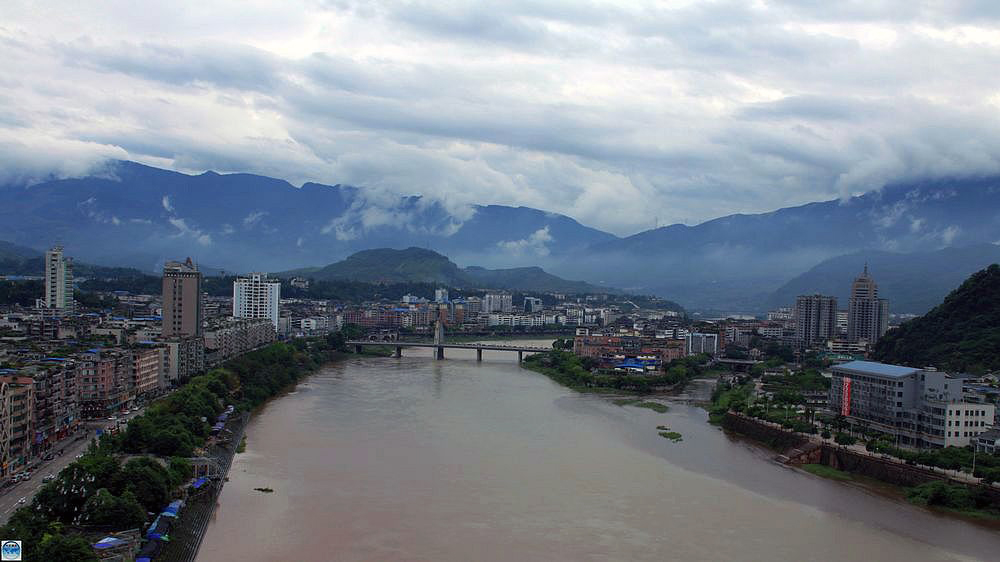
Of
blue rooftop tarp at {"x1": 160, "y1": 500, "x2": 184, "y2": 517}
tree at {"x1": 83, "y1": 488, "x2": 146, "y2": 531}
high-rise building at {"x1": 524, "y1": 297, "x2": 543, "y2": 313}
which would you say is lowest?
blue rooftop tarp at {"x1": 160, "y1": 500, "x2": 184, "y2": 517}

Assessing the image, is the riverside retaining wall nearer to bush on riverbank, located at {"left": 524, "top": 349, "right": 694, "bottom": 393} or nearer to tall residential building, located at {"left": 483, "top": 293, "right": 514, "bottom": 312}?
bush on riverbank, located at {"left": 524, "top": 349, "right": 694, "bottom": 393}

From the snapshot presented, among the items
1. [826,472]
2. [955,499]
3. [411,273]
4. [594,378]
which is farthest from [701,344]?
→ [411,273]

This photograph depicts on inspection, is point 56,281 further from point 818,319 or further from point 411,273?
point 411,273

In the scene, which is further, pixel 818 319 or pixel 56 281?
pixel 818 319

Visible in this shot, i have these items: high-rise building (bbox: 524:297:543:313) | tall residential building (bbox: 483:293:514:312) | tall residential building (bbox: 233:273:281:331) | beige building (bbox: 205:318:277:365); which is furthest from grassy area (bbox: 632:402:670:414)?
tall residential building (bbox: 483:293:514:312)

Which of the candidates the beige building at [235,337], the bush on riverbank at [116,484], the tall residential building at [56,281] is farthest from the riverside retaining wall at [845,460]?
the tall residential building at [56,281]

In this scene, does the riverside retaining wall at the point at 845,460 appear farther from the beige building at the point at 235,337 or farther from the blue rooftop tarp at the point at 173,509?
the beige building at the point at 235,337
